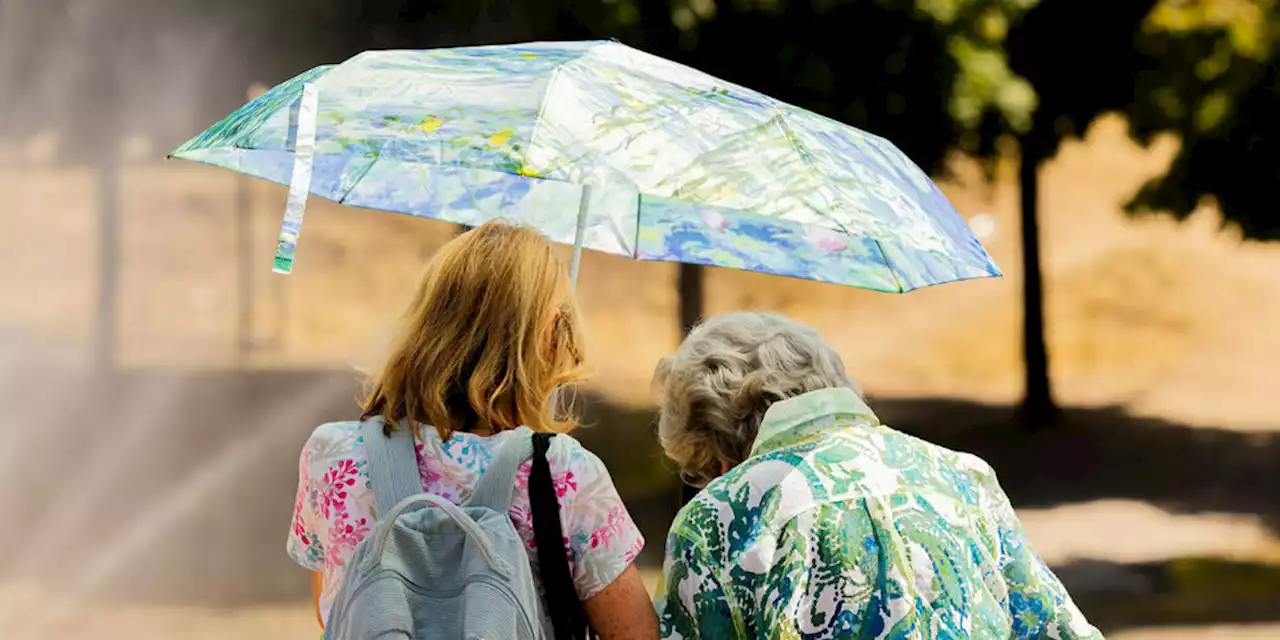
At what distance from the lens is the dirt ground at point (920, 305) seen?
46.4 feet

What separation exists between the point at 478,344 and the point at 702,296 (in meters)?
8.95

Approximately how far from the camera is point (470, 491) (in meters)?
2.10

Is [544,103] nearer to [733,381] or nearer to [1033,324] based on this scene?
[733,381]

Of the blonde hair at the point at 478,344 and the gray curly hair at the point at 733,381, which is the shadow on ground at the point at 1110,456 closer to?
the gray curly hair at the point at 733,381

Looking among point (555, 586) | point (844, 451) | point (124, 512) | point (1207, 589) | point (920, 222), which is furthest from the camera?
point (124, 512)

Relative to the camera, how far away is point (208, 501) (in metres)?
11.3

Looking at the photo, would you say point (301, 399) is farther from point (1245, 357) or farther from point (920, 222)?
point (920, 222)

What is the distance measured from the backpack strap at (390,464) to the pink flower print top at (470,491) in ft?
0.06

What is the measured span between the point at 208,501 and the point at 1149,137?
283 inches

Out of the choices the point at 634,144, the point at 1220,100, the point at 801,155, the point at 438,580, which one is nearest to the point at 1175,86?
the point at 1220,100

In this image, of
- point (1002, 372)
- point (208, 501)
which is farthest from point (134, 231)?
point (1002, 372)

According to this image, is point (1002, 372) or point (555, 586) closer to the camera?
point (555, 586)

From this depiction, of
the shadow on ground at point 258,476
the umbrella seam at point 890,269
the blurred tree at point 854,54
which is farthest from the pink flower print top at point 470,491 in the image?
the blurred tree at point 854,54

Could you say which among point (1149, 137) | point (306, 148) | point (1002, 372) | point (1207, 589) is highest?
point (1149, 137)
